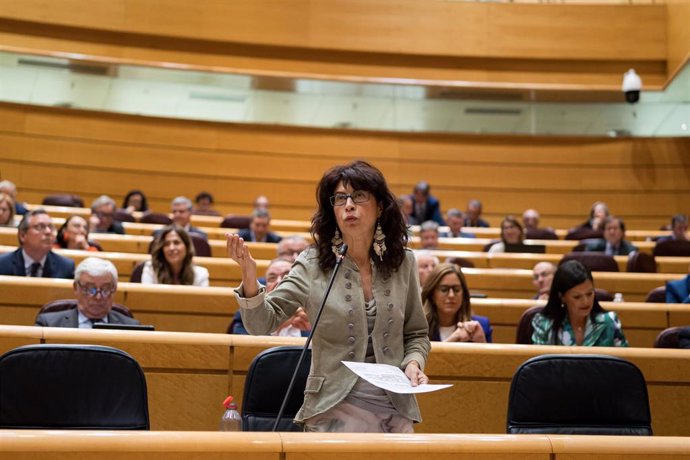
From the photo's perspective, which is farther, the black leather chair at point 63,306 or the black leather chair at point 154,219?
the black leather chair at point 154,219

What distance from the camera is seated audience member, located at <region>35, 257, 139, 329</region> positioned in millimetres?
3393

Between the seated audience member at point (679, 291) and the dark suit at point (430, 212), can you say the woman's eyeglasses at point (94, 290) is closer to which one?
the seated audience member at point (679, 291)

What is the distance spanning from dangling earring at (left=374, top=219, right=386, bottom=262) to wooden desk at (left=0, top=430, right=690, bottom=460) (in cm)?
50

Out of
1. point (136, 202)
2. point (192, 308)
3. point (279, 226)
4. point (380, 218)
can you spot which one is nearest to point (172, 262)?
point (192, 308)

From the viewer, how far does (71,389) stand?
2191 mm

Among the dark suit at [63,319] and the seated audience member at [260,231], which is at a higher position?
the seated audience member at [260,231]

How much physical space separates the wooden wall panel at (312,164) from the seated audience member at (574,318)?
609 centimetres

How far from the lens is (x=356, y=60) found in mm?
9883

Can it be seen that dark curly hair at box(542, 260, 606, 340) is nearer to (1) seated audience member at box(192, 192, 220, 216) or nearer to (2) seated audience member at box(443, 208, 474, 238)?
(2) seated audience member at box(443, 208, 474, 238)

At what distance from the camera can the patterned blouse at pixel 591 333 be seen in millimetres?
3525

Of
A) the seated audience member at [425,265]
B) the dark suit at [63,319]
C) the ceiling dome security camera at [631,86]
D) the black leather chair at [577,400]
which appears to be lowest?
the black leather chair at [577,400]

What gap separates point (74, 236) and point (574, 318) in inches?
127

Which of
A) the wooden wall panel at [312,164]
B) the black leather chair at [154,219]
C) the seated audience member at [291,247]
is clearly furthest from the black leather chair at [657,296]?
the wooden wall panel at [312,164]

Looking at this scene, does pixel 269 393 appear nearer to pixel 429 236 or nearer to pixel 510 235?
pixel 429 236
